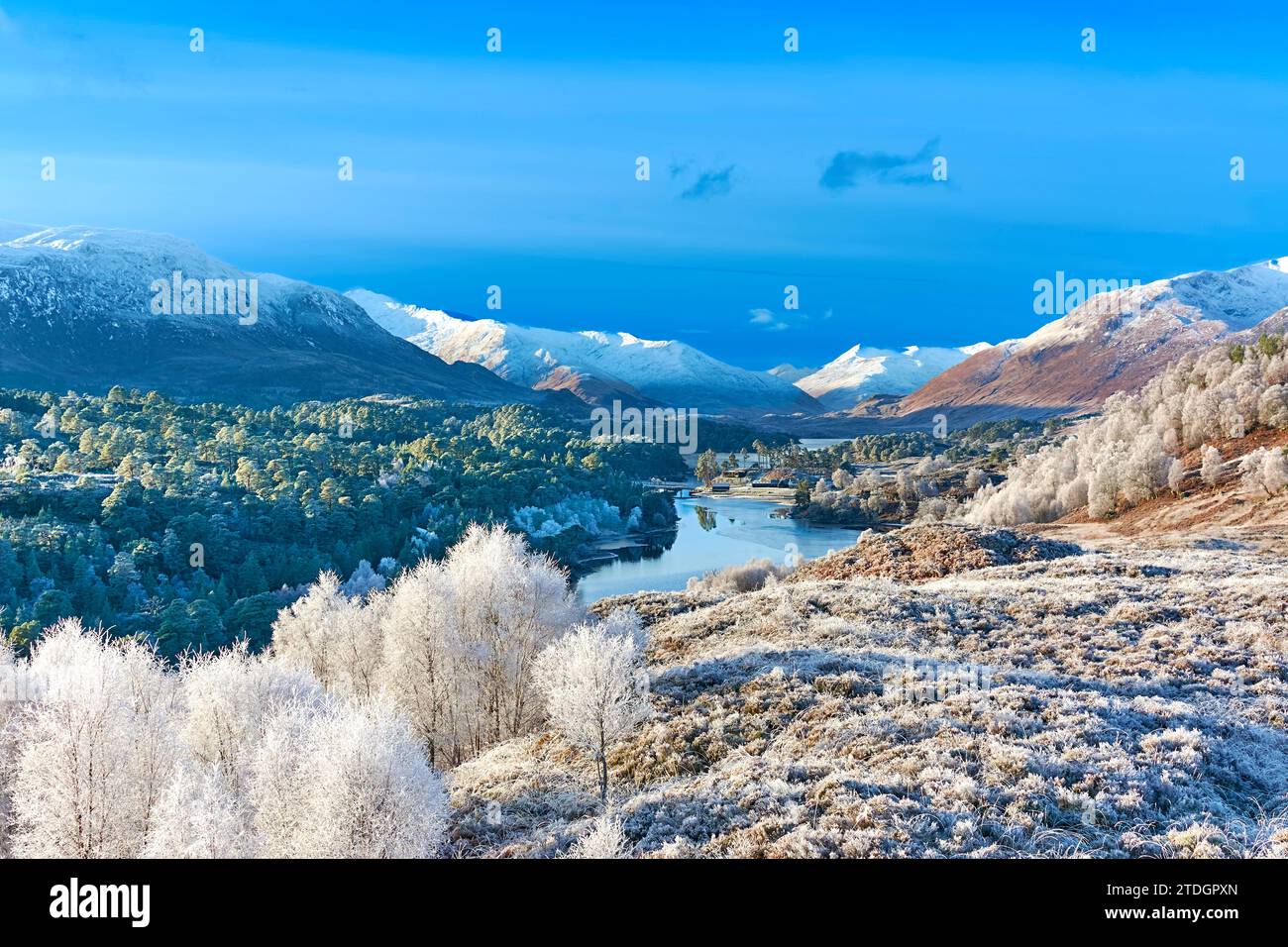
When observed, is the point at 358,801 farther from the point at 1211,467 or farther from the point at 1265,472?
the point at 1211,467

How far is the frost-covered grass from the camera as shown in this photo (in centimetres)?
1705

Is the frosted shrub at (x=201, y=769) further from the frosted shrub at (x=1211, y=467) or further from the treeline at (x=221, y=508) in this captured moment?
the frosted shrub at (x=1211, y=467)

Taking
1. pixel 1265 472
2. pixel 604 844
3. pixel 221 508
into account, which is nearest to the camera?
pixel 604 844

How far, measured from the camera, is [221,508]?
103562mm

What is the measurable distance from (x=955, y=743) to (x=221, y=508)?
100961 mm

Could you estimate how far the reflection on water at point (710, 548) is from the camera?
96.9 m

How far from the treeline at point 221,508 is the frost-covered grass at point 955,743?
3582cm

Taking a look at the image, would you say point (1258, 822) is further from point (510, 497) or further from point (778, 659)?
point (510, 497)

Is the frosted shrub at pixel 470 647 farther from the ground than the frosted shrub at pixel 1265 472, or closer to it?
closer to it

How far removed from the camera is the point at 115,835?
21.9 meters

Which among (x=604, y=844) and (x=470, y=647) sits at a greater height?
(x=604, y=844)

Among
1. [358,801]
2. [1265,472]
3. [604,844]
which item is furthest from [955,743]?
[1265,472]

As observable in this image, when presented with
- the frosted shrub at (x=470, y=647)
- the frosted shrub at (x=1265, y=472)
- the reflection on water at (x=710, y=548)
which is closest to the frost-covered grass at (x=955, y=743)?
the frosted shrub at (x=470, y=647)
